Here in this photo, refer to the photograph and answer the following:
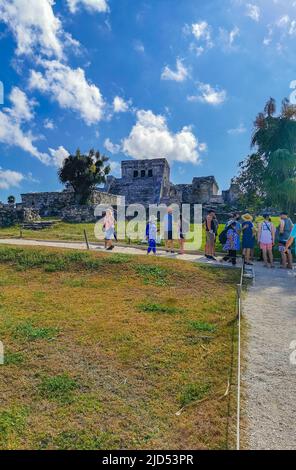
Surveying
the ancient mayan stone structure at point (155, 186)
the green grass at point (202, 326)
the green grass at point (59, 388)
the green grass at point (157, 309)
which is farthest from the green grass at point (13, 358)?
the ancient mayan stone structure at point (155, 186)

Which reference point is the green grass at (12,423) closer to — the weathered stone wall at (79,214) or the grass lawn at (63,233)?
the grass lawn at (63,233)

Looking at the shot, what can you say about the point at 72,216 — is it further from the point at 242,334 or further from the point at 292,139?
the point at 242,334

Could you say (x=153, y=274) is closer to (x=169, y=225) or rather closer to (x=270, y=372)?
(x=169, y=225)

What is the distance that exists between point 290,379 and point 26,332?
186 inches

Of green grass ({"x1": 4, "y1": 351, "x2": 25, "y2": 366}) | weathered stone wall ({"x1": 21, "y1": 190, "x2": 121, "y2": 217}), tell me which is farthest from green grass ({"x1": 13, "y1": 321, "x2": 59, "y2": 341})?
weathered stone wall ({"x1": 21, "y1": 190, "x2": 121, "y2": 217})

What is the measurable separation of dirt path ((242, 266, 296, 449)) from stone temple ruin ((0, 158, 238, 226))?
19294 mm

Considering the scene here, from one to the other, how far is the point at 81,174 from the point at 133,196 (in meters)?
10.4

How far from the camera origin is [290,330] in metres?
6.04

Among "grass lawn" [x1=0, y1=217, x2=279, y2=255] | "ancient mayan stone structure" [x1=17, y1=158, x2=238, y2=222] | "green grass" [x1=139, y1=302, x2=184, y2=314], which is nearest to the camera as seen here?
"green grass" [x1=139, y1=302, x2=184, y2=314]

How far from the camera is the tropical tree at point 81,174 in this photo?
29.9m

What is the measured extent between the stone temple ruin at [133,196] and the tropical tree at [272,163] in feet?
27.3

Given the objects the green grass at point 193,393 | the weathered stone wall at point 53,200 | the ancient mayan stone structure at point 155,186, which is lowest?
the green grass at point 193,393

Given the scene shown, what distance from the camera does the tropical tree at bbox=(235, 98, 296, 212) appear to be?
1552 centimetres

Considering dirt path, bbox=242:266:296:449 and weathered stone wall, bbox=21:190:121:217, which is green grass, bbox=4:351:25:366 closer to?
dirt path, bbox=242:266:296:449
